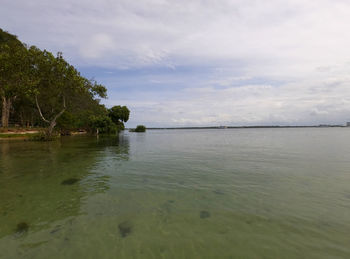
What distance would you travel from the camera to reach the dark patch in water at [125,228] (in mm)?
4852

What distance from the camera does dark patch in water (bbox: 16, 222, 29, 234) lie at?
488 cm

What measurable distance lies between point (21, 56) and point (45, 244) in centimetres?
3803

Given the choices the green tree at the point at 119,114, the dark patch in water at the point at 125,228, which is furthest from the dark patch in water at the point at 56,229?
the green tree at the point at 119,114

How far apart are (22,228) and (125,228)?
10.0 feet

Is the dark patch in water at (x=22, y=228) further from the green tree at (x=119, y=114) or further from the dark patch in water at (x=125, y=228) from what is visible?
the green tree at (x=119, y=114)

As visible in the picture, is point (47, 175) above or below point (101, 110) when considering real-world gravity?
below

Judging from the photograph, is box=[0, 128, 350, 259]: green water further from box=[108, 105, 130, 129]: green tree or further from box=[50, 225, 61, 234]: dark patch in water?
box=[108, 105, 130, 129]: green tree

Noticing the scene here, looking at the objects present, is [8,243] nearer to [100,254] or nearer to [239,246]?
[100,254]

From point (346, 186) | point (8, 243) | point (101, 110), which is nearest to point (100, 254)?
point (8, 243)

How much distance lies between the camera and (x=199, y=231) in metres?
4.95

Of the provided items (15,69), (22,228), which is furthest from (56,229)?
(15,69)

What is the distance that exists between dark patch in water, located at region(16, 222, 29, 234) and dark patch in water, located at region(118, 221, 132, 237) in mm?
2691

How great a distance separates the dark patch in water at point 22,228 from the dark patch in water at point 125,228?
2691mm

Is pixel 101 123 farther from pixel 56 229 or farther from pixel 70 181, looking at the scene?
pixel 56 229
